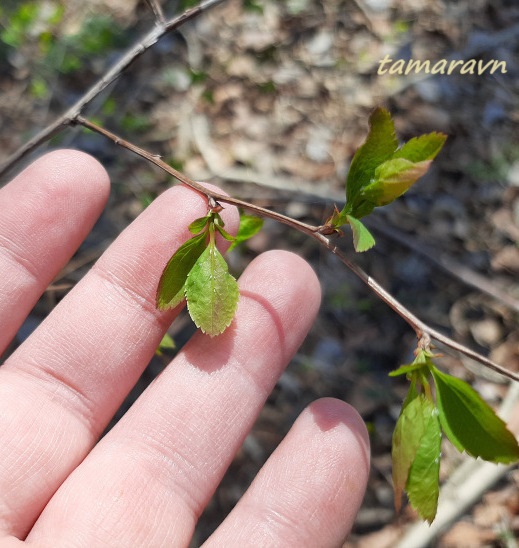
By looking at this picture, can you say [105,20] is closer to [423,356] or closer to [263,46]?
[263,46]

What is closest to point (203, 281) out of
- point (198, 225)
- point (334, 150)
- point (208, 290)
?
point (208, 290)

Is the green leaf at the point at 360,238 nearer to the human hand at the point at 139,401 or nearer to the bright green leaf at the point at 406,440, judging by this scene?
the bright green leaf at the point at 406,440

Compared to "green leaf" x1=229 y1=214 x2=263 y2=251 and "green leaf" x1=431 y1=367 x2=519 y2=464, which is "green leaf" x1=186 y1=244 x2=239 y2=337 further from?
"green leaf" x1=431 y1=367 x2=519 y2=464

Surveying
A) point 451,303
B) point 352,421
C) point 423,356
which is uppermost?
point 423,356

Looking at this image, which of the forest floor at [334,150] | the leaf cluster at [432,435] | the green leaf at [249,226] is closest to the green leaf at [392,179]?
the leaf cluster at [432,435]

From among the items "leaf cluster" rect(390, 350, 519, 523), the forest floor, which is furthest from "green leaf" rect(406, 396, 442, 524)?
the forest floor

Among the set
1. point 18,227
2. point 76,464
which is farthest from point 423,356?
point 18,227

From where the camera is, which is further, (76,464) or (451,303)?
(451,303)
